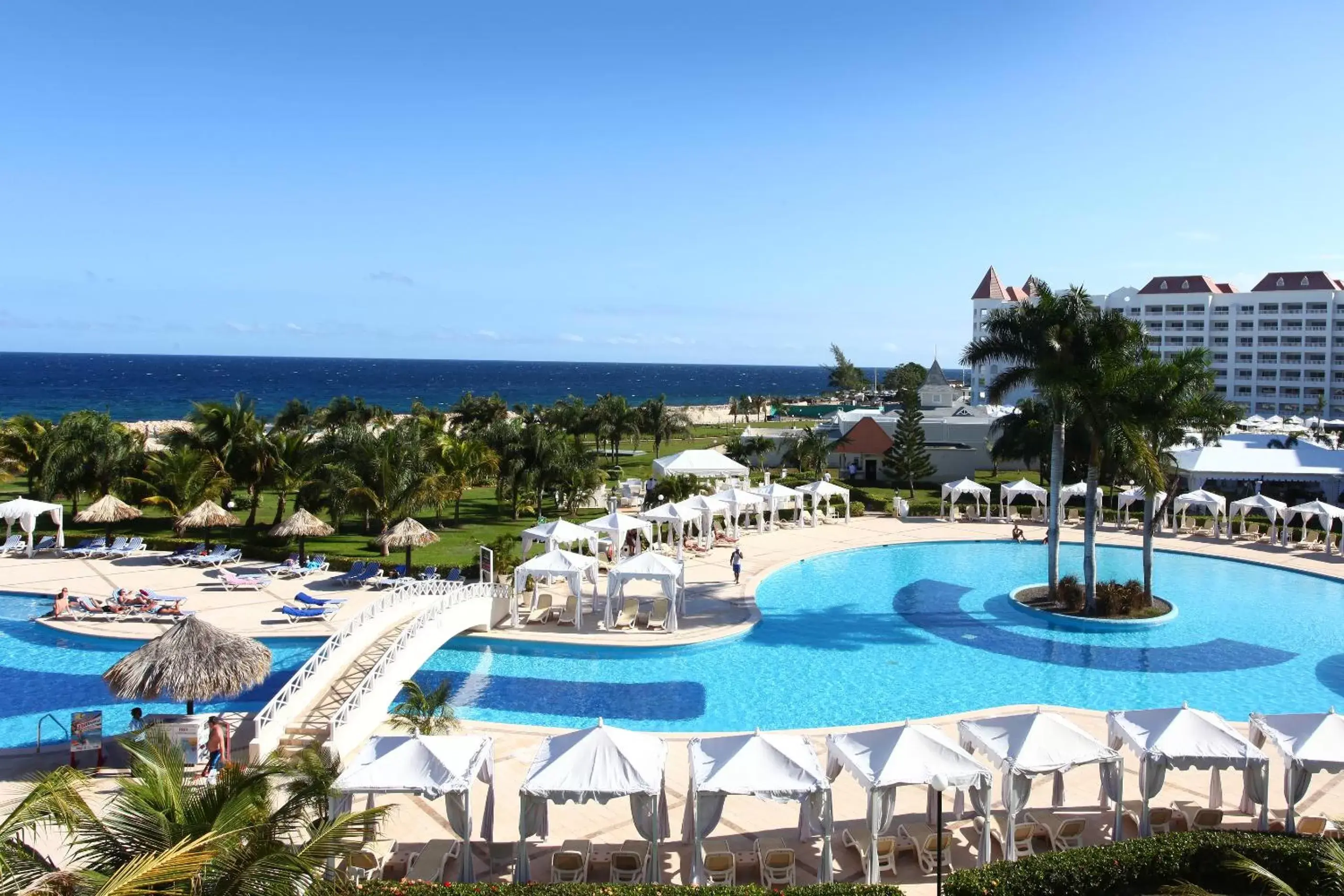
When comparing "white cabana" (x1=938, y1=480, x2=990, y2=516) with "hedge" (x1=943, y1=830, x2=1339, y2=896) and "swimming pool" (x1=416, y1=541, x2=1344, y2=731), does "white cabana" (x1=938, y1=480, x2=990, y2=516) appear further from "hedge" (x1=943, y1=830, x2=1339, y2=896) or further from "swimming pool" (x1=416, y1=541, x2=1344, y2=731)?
"hedge" (x1=943, y1=830, x2=1339, y2=896)

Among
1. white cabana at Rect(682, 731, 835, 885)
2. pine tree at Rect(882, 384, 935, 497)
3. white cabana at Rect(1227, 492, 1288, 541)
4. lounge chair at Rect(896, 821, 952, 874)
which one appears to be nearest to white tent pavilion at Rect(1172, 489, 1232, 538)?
white cabana at Rect(1227, 492, 1288, 541)

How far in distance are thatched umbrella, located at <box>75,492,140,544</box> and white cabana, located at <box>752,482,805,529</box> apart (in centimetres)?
2202

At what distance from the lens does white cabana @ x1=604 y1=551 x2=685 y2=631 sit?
2219cm

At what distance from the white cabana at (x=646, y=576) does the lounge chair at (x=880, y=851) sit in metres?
11.1

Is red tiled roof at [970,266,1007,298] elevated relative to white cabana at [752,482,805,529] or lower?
elevated

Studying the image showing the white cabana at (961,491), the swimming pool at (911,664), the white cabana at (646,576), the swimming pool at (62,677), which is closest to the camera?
the swimming pool at (62,677)

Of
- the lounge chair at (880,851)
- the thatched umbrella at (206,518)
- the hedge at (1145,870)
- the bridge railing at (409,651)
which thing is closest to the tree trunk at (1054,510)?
the bridge railing at (409,651)

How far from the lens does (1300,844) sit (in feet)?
32.8

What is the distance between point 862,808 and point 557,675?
28.3 ft

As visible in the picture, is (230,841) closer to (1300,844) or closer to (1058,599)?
(1300,844)

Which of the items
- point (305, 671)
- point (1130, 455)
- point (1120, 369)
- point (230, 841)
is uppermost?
point (1120, 369)

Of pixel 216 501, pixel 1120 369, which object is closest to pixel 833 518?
pixel 1120 369

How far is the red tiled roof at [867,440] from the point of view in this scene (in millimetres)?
48438

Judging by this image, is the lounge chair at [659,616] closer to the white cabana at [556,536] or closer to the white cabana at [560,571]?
the white cabana at [560,571]
